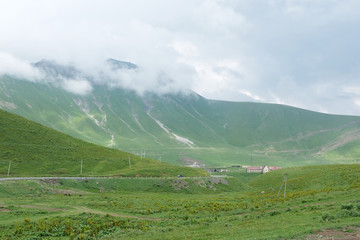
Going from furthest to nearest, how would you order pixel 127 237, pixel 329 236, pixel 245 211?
pixel 245 211 < pixel 127 237 < pixel 329 236

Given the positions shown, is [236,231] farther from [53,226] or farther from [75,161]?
[75,161]

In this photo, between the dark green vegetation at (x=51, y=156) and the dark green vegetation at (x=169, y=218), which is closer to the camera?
the dark green vegetation at (x=169, y=218)

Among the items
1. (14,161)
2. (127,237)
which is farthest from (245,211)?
(14,161)

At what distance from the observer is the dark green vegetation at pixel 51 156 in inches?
4081

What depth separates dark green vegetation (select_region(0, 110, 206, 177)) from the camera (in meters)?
104

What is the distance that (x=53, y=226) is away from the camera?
34062 millimetres

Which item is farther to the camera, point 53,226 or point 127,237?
point 53,226

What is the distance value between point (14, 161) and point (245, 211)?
88.2m

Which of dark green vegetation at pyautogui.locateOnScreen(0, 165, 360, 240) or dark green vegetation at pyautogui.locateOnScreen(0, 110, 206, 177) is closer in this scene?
dark green vegetation at pyautogui.locateOnScreen(0, 165, 360, 240)

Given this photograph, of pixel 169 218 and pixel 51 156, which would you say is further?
pixel 51 156

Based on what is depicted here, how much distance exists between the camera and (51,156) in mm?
115812

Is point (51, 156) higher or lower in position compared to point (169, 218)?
higher

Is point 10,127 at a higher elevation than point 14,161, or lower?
higher

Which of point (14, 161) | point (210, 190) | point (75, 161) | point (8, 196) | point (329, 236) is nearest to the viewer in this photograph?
point (329, 236)
